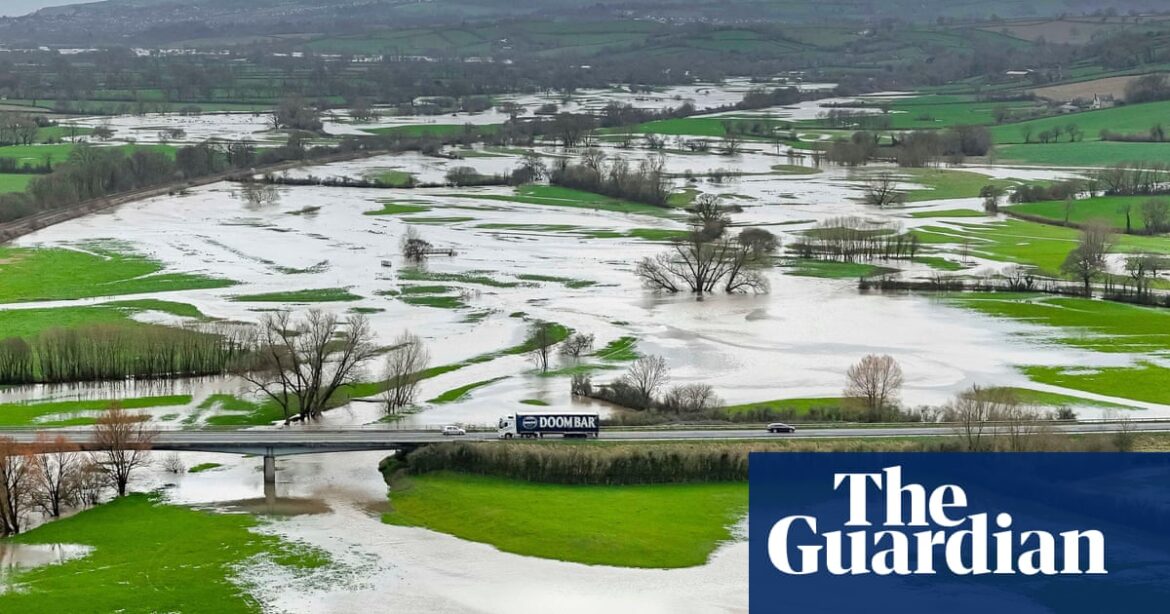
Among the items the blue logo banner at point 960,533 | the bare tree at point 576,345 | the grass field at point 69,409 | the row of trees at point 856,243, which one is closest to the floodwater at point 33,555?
the grass field at point 69,409

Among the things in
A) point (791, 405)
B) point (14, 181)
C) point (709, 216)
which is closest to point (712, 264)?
point (709, 216)

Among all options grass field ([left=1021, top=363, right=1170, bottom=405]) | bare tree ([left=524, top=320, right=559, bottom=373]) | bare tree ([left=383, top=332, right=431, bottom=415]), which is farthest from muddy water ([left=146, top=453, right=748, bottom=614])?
grass field ([left=1021, top=363, right=1170, bottom=405])

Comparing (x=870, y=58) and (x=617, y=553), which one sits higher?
(x=870, y=58)

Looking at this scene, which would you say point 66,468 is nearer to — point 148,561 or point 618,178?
point 148,561

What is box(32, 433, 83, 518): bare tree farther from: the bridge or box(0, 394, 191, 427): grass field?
box(0, 394, 191, 427): grass field

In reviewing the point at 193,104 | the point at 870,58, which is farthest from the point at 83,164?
the point at 870,58

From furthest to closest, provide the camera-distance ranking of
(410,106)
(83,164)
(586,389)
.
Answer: (410,106) < (83,164) < (586,389)

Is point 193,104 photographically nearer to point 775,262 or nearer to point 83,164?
point 83,164
